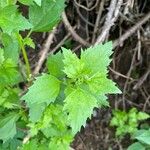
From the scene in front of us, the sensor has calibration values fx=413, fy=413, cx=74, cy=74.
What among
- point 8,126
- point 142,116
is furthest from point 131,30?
point 8,126

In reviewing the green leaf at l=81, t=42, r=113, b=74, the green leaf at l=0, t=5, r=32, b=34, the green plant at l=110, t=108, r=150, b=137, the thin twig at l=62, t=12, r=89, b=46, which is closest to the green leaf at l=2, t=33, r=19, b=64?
the green leaf at l=0, t=5, r=32, b=34

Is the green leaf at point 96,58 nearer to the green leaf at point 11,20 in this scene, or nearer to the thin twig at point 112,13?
the green leaf at point 11,20

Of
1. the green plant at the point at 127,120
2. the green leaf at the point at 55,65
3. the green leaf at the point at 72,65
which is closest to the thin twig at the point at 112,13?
the green leaf at the point at 55,65

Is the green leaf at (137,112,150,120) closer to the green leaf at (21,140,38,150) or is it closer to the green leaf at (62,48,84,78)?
the green leaf at (21,140,38,150)

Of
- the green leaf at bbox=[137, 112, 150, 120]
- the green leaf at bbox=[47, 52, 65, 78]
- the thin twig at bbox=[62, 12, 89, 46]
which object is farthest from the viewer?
the green leaf at bbox=[137, 112, 150, 120]

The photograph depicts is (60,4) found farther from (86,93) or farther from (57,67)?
(86,93)

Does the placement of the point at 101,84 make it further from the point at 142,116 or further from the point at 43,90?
the point at 142,116
